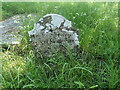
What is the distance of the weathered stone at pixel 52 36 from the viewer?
401 centimetres


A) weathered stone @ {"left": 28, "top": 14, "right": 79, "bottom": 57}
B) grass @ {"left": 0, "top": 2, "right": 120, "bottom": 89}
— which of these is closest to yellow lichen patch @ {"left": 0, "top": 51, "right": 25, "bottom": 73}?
grass @ {"left": 0, "top": 2, "right": 120, "bottom": 89}

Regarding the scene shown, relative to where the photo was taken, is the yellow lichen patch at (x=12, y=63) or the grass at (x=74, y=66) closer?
the grass at (x=74, y=66)

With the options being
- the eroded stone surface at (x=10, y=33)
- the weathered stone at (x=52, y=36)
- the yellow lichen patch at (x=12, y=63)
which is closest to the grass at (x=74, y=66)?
the yellow lichen patch at (x=12, y=63)

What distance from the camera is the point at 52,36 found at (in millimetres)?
4039

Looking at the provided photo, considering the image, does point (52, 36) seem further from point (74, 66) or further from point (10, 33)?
point (10, 33)

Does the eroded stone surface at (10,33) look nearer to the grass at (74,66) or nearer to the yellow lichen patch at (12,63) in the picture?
the grass at (74,66)

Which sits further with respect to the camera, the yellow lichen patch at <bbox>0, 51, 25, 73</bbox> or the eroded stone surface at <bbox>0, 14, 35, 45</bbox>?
the eroded stone surface at <bbox>0, 14, 35, 45</bbox>

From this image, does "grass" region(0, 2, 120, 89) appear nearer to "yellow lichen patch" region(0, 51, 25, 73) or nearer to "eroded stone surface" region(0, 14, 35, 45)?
"yellow lichen patch" region(0, 51, 25, 73)

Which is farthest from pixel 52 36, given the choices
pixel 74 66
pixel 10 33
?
pixel 10 33

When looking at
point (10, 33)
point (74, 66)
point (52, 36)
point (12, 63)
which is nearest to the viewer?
point (74, 66)

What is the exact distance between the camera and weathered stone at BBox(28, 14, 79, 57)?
401cm

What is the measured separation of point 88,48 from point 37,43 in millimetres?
915

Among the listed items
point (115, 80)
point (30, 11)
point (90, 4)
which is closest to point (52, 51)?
point (115, 80)

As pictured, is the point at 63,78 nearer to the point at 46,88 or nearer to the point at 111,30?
the point at 46,88
